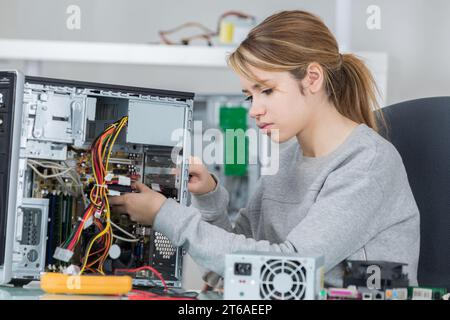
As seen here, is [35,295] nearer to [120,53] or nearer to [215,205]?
[215,205]

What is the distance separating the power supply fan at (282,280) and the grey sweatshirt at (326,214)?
195 mm

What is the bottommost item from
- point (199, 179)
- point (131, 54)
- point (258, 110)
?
point (199, 179)

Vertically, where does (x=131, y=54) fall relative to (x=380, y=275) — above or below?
above

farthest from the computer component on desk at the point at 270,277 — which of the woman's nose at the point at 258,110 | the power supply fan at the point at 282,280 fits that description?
the woman's nose at the point at 258,110

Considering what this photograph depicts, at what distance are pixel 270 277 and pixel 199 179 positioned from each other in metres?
0.62

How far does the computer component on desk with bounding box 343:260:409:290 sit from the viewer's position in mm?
1078

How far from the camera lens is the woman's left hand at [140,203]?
1.30m

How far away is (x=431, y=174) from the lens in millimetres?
1666

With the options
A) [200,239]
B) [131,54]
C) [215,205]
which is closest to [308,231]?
[200,239]

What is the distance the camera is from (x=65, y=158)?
52.8 inches

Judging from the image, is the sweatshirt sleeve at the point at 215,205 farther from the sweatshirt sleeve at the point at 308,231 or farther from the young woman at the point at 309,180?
the sweatshirt sleeve at the point at 308,231
